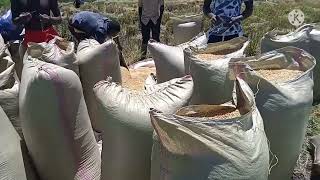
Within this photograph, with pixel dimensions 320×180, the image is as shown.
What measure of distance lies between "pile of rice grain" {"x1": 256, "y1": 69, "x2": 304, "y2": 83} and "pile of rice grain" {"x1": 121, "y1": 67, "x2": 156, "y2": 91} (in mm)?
833

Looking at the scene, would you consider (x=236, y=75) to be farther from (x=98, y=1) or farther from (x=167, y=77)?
(x=98, y=1)

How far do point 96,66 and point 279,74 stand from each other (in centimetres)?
103

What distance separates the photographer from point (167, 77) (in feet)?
10.4

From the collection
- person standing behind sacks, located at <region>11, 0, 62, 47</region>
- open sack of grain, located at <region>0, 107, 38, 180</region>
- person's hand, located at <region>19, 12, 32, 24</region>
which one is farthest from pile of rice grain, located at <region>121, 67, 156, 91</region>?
open sack of grain, located at <region>0, 107, 38, 180</region>

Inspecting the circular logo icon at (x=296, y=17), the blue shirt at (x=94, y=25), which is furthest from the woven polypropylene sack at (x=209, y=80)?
the circular logo icon at (x=296, y=17)

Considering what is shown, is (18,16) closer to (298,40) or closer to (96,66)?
(96,66)

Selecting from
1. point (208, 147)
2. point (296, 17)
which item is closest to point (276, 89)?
point (208, 147)

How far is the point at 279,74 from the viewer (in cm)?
263

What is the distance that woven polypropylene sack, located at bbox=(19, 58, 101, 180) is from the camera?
2348 millimetres

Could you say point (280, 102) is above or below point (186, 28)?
above

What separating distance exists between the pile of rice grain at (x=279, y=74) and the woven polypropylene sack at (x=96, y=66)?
868mm

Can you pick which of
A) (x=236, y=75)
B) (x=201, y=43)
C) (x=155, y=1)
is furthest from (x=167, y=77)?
(x=155, y=1)

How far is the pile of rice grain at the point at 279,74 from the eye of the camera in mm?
2537

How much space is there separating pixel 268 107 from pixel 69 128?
921mm
